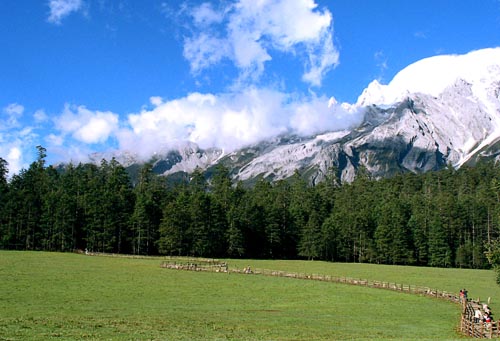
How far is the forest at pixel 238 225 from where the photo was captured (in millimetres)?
119625

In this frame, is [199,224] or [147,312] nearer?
[147,312]

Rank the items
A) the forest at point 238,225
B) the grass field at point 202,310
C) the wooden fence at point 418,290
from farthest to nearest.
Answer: the forest at point 238,225, the wooden fence at point 418,290, the grass field at point 202,310

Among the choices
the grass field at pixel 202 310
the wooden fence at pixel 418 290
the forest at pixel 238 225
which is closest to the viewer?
the grass field at pixel 202 310

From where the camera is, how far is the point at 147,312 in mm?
35000

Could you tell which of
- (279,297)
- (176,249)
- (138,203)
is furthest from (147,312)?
(138,203)

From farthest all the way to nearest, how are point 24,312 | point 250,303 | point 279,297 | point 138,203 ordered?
1. point 138,203
2. point 279,297
3. point 250,303
4. point 24,312

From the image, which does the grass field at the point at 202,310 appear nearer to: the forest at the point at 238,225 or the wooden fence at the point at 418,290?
the wooden fence at the point at 418,290

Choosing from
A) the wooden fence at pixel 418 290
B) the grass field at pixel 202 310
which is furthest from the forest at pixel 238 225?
the grass field at pixel 202 310

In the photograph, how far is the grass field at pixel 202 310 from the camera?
27469 millimetres

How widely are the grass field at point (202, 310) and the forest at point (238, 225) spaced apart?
58.0 m

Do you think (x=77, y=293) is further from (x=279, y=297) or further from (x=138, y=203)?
(x=138, y=203)

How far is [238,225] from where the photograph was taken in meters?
125

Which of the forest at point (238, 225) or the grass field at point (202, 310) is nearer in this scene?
the grass field at point (202, 310)

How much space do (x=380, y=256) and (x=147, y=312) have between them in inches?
3883
